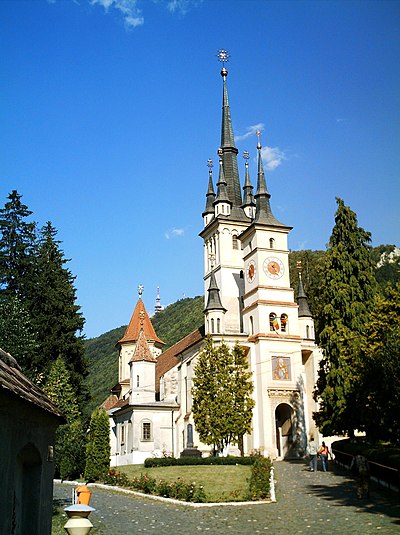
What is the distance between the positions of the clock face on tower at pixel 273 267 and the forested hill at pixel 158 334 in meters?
62.0

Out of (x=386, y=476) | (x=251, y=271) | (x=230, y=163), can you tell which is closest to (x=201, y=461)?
(x=386, y=476)

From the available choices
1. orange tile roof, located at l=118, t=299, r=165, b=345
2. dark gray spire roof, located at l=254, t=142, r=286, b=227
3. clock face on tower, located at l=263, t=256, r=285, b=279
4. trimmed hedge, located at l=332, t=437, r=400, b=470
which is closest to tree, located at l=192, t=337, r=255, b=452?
trimmed hedge, located at l=332, t=437, r=400, b=470

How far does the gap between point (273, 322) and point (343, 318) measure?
13.7 metres

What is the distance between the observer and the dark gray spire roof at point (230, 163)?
6094 centimetres

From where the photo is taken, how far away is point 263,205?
5225 cm

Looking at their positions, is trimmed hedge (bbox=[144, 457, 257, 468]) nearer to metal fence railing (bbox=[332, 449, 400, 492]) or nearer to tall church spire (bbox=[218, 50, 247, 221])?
metal fence railing (bbox=[332, 449, 400, 492])

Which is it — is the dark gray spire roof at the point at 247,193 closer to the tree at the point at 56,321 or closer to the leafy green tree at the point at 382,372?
the tree at the point at 56,321

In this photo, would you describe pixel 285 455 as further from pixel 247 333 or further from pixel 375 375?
pixel 375 375

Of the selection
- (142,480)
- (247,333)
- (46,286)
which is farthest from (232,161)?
(142,480)

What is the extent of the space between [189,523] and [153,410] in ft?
107

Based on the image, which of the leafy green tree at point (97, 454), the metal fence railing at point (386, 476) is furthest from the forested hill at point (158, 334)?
the metal fence railing at point (386, 476)

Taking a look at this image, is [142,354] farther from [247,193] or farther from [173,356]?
[247,193]

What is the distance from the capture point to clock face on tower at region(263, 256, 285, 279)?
162 feet

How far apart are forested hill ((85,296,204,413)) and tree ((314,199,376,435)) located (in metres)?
74.2
